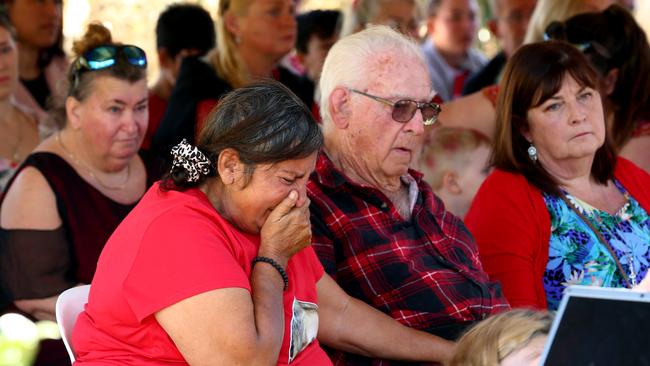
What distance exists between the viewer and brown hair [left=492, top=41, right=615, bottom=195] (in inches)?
147

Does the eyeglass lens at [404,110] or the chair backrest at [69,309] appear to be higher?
the eyeglass lens at [404,110]

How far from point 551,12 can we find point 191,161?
2.96 m

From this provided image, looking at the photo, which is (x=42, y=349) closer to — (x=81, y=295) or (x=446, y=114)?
(x=81, y=295)

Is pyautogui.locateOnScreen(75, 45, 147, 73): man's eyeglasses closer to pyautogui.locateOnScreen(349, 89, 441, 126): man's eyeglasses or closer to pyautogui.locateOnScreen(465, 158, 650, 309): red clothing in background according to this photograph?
pyautogui.locateOnScreen(349, 89, 441, 126): man's eyeglasses

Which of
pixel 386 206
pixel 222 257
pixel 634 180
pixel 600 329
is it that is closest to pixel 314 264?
pixel 386 206

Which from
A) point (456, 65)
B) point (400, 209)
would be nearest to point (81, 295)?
point (400, 209)

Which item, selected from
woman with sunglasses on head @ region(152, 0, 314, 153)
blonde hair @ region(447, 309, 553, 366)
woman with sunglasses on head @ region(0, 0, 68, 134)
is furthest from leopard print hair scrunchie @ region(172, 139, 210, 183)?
woman with sunglasses on head @ region(0, 0, 68, 134)

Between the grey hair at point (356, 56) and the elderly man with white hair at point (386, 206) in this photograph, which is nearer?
the elderly man with white hair at point (386, 206)

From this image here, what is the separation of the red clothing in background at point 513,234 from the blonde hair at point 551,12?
1.50 m

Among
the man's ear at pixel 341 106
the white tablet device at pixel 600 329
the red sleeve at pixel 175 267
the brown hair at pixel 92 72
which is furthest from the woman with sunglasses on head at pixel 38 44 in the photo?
the white tablet device at pixel 600 329

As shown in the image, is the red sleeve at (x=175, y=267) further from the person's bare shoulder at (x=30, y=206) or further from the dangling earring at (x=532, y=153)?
the dangling earring at (x=532, y=153)

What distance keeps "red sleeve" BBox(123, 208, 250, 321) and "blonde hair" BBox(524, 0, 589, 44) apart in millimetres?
3001

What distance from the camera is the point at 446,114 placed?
474cm

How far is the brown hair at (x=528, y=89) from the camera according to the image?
147 inches
